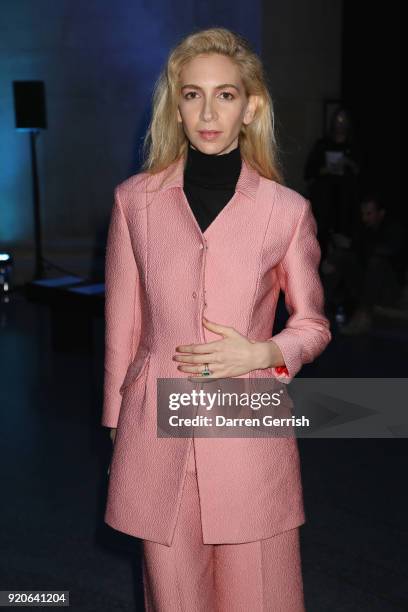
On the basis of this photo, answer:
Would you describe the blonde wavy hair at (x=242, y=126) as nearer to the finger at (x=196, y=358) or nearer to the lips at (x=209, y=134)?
the lips at (x=209, y=134)

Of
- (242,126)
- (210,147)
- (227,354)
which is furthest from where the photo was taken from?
(242,126)

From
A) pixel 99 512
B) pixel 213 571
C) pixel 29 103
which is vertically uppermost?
pixel 29 103

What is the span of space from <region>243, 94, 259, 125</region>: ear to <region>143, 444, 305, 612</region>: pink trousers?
0.71 metres

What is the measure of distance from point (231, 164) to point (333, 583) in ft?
5.95

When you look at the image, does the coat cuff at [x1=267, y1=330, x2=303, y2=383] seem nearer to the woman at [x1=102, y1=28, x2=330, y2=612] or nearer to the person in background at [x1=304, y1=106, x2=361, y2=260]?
the woman at [x1=102, y1=28, x2=330, y2=612]

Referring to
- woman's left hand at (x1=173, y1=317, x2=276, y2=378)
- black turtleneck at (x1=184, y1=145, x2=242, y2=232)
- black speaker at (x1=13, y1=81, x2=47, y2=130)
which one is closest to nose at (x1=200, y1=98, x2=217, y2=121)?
black turtleneck at (x1=184, y1=145, x2=242, y2=232)

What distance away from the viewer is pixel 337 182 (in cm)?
910

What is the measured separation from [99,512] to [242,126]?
229 cm

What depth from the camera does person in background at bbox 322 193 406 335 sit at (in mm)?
8016

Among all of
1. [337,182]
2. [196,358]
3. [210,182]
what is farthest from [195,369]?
[337,182]

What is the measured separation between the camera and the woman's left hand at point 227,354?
Answer: 6.38ft

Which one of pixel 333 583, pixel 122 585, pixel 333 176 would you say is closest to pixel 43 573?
pixel 122 585

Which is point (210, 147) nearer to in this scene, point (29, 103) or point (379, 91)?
point (29, 103)

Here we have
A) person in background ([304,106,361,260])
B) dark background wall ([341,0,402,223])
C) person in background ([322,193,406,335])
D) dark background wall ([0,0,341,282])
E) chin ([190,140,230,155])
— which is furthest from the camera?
dark background wall ([0,0,341,282])
